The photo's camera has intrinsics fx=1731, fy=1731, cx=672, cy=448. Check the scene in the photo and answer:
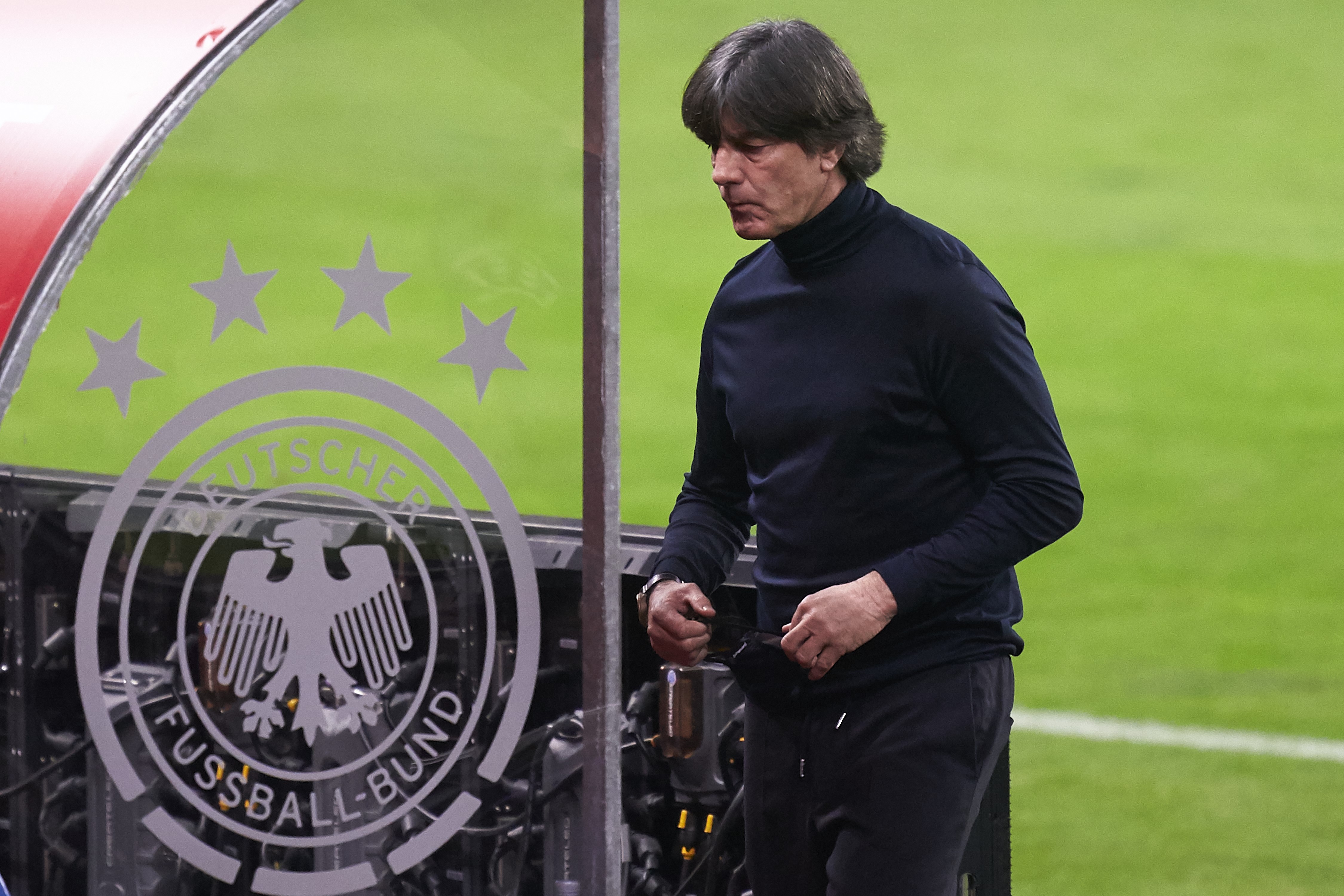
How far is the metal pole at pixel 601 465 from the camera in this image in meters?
2.01

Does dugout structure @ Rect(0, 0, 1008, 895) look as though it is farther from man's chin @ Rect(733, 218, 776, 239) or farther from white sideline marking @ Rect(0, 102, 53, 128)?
man's chin @ Rect(733, 218, 776, 239)

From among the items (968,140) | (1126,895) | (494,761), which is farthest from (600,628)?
(968,140)

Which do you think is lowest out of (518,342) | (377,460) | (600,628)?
(600,628)

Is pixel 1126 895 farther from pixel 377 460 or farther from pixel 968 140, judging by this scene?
pixel 968 140

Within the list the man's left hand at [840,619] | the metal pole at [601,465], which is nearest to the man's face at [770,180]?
the metal pole at [601,465]

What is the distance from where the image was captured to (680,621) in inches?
78.0

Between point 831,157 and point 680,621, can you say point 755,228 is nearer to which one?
point 831,157

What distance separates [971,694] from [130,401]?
0.97 m

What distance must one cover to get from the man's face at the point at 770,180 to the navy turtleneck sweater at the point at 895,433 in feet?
0.08

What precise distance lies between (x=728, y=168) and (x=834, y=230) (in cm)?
13

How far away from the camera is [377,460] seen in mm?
1994

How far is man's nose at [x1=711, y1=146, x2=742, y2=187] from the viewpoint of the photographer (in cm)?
187

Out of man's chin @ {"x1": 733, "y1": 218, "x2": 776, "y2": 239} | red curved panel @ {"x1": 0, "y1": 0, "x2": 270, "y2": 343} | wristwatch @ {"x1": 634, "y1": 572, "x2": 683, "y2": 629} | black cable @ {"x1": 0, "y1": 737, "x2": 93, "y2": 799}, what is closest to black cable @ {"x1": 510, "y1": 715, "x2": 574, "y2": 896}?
wristwatch @ {"x1": 634, "y1": 572, "x2": 683, "y2": 629}

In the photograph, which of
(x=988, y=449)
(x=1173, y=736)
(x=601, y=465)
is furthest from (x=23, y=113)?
(x=1173, y=736)
